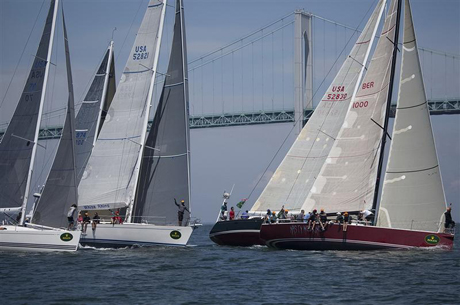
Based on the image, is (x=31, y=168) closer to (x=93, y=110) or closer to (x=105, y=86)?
(x=93, y=110)

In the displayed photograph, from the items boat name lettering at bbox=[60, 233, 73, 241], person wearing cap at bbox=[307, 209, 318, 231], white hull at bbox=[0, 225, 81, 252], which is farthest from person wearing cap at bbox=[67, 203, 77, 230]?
person wearing cap at bbox=[307, 209, 318, 231]

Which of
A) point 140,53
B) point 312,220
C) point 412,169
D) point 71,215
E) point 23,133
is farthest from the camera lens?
point 140,53

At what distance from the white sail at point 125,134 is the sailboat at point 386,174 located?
3.06m

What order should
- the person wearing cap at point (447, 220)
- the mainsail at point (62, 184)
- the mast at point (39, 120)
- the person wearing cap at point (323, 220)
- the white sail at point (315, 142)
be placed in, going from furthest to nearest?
the white sail at point (315, 142)
the mainsail at point (62, 184)
the mast at point (39, 120)
the person wearing cap at point (323, 220)
the person wearing cap at point (447, 220)

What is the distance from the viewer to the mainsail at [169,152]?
17.1m

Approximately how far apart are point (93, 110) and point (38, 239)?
6151mm

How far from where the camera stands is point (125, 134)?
17.8 metres

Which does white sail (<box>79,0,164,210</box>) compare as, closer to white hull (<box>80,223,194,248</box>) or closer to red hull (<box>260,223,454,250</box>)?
white hull (<box>80,223,194,248</box>)

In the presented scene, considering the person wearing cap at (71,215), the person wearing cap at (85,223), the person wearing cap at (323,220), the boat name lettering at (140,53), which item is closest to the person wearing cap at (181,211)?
the person wearing cap at (85,223)

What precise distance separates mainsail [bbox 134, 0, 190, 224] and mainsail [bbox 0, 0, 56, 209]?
2.37 m

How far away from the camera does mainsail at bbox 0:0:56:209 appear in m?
16.4

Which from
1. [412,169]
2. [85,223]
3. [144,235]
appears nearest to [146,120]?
[85,223]

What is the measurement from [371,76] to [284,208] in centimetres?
384

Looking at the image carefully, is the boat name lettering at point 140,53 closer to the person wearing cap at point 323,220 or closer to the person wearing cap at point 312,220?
the person wearing cap at point 312,220
